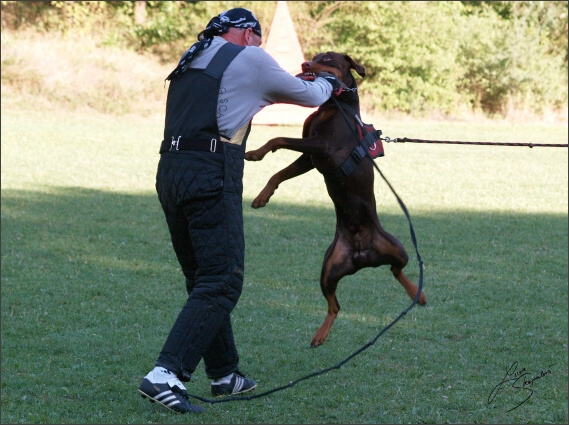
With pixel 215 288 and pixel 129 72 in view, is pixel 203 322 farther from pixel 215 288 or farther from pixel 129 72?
pixel 129 72

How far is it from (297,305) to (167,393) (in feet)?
9.41

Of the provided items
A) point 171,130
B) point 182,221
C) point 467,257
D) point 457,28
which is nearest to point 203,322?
point 182,221

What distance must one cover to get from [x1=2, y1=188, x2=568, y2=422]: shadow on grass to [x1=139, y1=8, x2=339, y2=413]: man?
82 centimetres

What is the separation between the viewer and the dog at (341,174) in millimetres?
4332

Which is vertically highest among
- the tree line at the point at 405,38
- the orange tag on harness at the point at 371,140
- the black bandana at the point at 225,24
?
the black bandana at the point at 225,24

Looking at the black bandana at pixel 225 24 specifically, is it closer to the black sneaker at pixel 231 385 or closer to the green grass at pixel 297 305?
the black sneaker at pixel 231 385

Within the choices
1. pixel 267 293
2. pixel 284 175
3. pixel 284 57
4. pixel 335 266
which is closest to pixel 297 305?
pixel 267 293

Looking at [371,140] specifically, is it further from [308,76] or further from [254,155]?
[254,155]

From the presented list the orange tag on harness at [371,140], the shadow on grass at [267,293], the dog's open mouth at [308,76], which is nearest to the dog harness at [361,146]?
the orange tag on harness at [371,140]

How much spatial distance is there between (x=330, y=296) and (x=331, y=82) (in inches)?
47.9

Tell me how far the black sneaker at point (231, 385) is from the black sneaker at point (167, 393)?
0.51 metres

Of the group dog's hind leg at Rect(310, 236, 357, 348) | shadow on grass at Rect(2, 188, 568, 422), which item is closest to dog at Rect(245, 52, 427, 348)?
dog's hind leg at Rect(310, 236, 357, 348)

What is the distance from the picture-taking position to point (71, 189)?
13.3 meters

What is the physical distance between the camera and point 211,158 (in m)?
4.34
